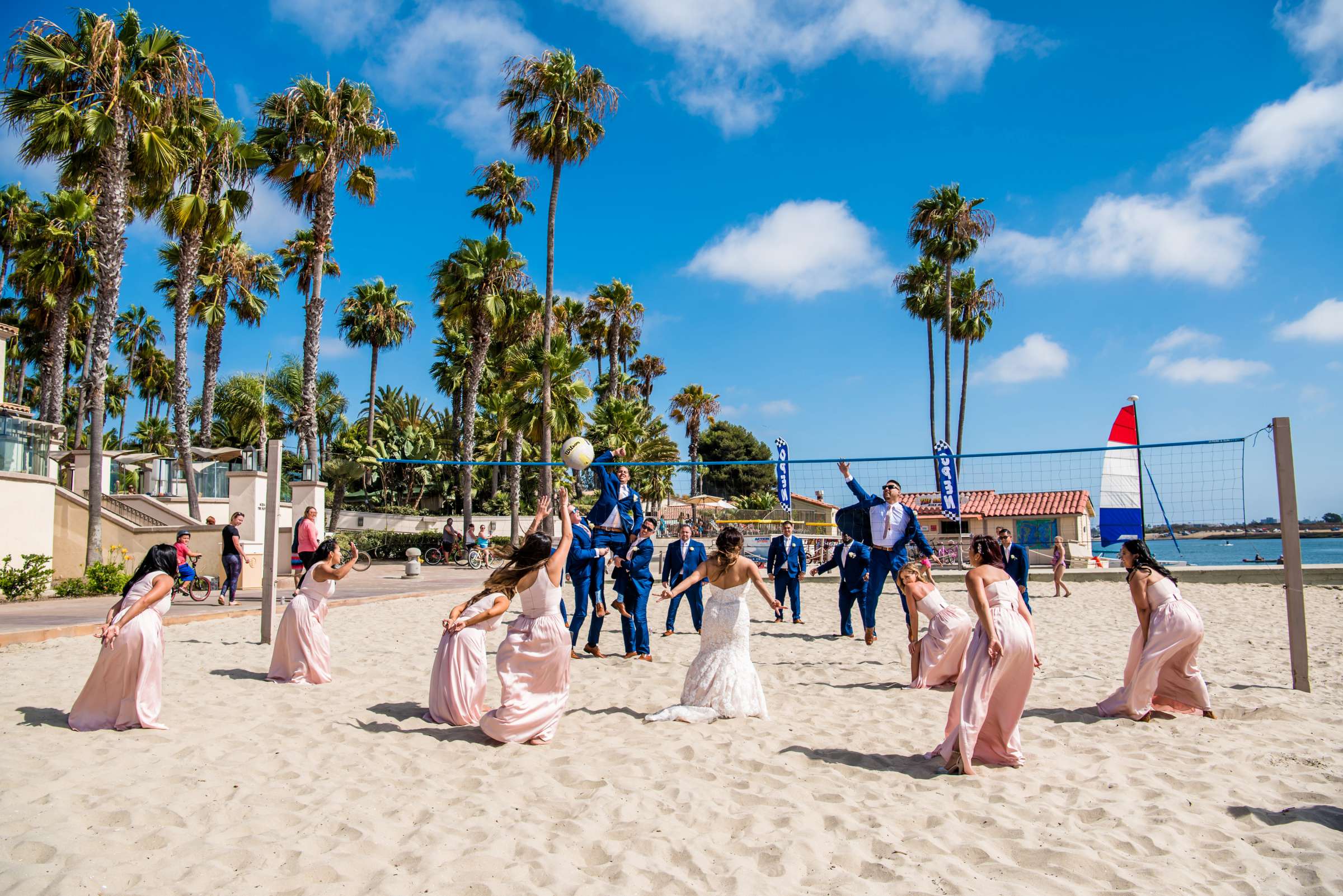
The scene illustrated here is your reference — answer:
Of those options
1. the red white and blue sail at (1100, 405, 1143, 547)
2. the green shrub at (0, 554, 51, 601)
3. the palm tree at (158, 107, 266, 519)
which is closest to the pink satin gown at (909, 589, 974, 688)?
the red white and blue sail at (1100, 405, 1143, 547)

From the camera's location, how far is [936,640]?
275 inches

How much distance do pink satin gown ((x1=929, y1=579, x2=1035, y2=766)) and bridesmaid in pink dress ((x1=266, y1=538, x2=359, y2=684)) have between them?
5078mm

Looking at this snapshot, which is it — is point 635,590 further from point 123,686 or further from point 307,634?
point 123,686

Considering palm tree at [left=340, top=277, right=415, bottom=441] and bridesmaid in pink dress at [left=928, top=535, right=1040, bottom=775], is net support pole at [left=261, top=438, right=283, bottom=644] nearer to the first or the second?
bridesmaid in pink dress at [left=928, top=535, right=1040, bottom=775]

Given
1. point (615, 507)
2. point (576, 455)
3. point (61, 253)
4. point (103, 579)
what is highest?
point (61, 253)

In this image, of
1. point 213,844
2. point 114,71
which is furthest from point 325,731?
point 114,71

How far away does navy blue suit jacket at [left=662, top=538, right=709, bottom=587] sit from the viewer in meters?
10.9

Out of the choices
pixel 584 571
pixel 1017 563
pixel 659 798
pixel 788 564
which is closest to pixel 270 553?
pixel 584 571

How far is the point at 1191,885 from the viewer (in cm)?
328

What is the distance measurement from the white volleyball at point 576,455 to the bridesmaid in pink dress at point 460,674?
405 centimetres

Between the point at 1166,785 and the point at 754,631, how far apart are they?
6868 millimetres

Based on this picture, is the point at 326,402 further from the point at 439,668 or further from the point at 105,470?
the point at 439,668

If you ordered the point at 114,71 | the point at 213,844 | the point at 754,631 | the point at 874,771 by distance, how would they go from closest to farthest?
1. the point at 213,844
2. the point at 874,771
3. the point at 754,631
4. the point at 114,71

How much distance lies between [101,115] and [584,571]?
48.2 ft
